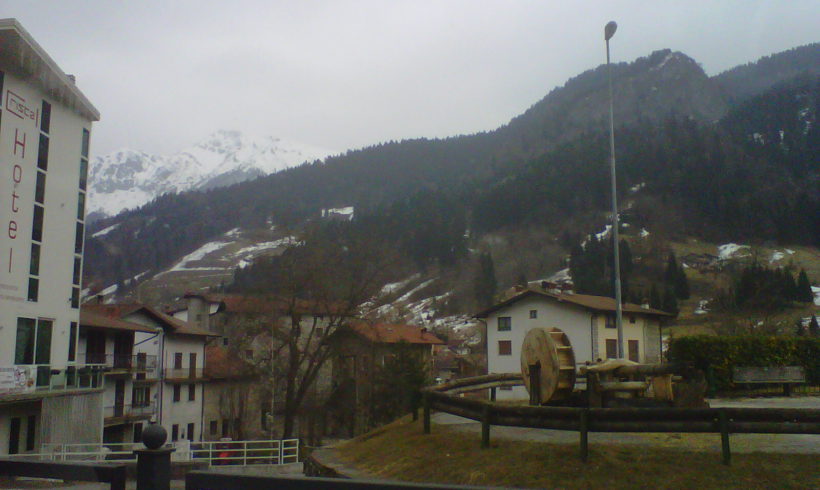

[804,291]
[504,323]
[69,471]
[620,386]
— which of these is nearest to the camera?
[69,471]

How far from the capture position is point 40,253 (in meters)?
32.1

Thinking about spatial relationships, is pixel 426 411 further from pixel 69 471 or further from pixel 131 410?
pixel 131 410

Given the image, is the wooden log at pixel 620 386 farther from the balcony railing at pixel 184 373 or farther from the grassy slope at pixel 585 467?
the balcony railing at pixel 184 373

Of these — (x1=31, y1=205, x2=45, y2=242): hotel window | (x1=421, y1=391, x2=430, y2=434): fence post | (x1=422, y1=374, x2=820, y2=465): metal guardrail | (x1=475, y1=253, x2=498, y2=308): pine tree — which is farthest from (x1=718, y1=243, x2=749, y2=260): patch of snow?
(x1=422, y1=374, x2=820, y2=465): metal guardrail

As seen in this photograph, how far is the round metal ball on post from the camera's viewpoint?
4812 millimetres

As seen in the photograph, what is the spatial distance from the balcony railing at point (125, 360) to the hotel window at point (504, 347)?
82.8ft

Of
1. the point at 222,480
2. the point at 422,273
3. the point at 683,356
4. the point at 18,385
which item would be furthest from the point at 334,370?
the point at 422,273

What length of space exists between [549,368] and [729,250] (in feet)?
504

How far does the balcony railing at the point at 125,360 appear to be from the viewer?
42281 mm

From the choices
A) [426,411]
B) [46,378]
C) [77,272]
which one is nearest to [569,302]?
[77,272]

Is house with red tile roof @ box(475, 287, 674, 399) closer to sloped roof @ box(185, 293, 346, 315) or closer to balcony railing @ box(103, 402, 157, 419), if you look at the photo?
sloped roof @ box(185, 293, 346, 315)

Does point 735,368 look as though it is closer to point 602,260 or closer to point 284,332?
point 284,332

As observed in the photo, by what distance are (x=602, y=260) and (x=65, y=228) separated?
11887 cm

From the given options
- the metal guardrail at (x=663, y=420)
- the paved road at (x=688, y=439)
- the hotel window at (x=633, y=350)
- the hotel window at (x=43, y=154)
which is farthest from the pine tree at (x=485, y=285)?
the metal guardrail at (x=663, y=420)
